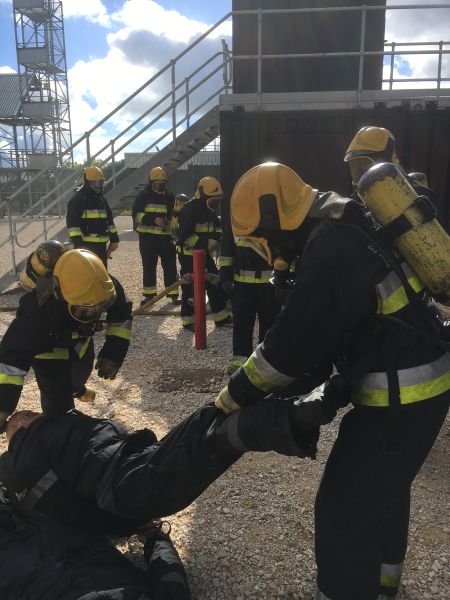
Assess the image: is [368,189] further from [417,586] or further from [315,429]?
[417,586]

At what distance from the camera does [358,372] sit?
5.38 feet

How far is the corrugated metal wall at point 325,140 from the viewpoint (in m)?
6.06

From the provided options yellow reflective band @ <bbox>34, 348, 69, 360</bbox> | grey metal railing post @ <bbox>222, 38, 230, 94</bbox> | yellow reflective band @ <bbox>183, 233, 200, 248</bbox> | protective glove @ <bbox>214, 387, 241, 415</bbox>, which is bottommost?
yellow reflective band @ <bbox>183, 233, 200, 248</bbox>

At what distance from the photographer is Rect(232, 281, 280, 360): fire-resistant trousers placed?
4645 mm

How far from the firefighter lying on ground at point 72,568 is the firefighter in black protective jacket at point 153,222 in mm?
5561

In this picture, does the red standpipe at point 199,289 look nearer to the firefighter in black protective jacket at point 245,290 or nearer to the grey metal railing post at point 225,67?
the firefighter in black protective jacket at point 245,290

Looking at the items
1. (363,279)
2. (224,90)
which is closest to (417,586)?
(363,279)

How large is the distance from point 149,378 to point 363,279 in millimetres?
3645

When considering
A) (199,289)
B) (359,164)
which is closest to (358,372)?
(359,164)

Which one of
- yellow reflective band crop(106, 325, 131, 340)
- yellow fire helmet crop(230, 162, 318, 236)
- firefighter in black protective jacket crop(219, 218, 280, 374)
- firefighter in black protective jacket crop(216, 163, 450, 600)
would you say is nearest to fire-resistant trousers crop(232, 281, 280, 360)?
firefighter in black protective jacket crop(219, 218, 280, 374)

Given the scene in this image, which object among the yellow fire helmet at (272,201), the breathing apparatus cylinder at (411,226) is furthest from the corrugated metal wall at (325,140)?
the breathing apparatus cylinder at (411,226)

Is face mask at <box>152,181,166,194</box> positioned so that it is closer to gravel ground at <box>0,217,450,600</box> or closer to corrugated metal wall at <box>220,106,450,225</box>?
corrugated metal wall at <box>220,106,450,225</box>

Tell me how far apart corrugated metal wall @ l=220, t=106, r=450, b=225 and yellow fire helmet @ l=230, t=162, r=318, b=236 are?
14.4 ft

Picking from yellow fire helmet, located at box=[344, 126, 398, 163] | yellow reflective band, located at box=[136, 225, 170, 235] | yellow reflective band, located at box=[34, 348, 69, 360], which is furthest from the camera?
yellow reflective band, located at box=[136, 225, 170, 235]
